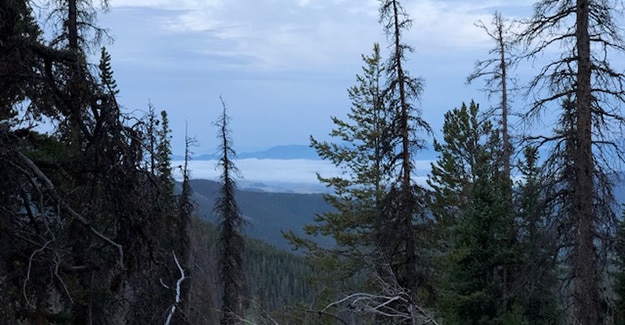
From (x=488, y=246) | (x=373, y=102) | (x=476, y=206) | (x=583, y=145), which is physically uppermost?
(x=373, y=102)

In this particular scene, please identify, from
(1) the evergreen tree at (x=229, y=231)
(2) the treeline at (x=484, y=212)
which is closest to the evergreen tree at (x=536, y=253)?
(2) the treeline at (x=484, y=212)

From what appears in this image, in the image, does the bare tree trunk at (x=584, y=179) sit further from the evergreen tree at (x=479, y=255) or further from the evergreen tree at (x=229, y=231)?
the evergreen tree at (x=229, y=231)

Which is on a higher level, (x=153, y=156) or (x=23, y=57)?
(x=23, y=57)

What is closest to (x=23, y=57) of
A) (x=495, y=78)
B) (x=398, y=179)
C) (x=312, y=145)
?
(x=398, y=179)

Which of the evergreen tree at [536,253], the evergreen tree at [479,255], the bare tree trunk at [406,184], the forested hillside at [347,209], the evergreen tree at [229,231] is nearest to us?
the forested hillside at [347,209]

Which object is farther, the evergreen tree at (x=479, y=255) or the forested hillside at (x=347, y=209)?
the evergreen tree at (x=479, y=255)

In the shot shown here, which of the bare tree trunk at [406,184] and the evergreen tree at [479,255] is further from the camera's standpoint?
the evergreen tree at [479,255]

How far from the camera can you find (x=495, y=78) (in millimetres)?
22094

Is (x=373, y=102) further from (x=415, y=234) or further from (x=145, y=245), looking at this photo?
(x=145, y=245)

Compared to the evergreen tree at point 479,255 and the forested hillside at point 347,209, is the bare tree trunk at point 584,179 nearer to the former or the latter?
the forested hillside at point 347,209

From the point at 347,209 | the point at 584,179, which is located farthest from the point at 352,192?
the point at 584,179

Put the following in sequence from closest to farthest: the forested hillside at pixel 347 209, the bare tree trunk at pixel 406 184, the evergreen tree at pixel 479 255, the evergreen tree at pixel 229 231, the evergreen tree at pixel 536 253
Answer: the forested hillside at pixel 347 209 → the evergreen tree at pixel 536 253 → the bare tree trunk at pixel 406 184 → the evergreen tree at pixel 479 255 → the evergreen tree at pixel 229 231

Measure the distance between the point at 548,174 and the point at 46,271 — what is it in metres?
10.3

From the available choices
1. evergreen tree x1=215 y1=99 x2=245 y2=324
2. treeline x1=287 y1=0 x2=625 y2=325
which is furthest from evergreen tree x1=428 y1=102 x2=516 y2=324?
evergreen tree x1=215 y1=99 x2=245 y2=324
